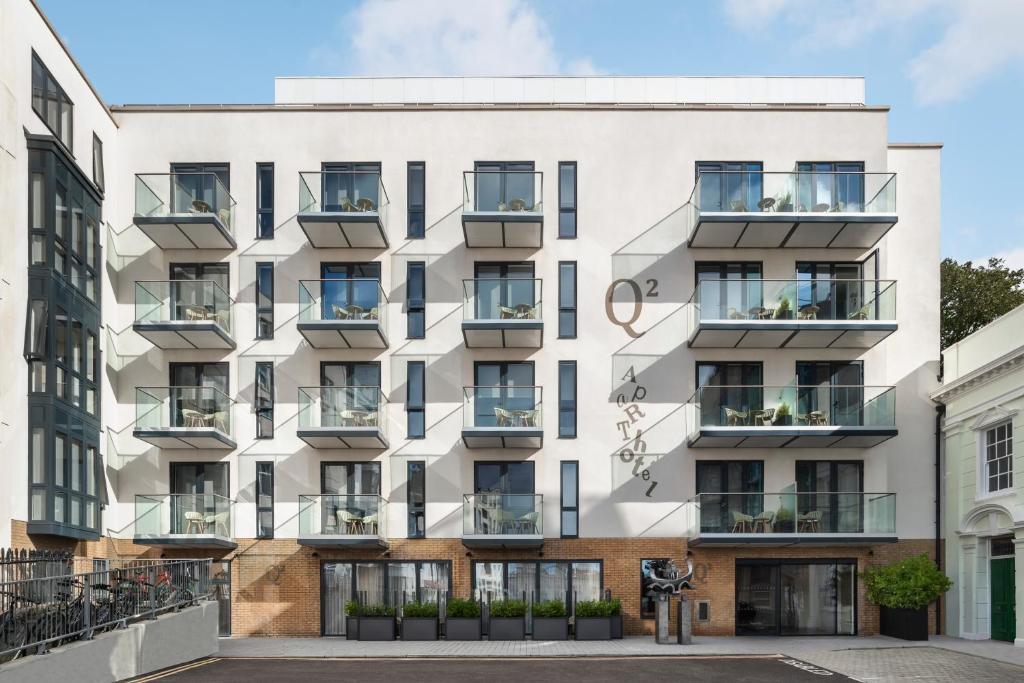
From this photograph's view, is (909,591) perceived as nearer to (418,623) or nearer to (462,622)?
(462,622)

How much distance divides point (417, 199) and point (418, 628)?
1078 centimetres

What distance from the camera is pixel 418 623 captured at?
24.7 m

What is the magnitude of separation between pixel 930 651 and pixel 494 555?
33.6ft

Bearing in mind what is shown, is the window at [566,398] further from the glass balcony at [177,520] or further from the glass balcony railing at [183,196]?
→ the glass balcony railing at [183,196]

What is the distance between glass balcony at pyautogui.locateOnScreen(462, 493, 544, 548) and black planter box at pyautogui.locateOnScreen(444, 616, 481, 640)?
1846 millimetres

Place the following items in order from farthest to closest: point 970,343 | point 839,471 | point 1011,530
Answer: point 839,471
point 970,343
point 1011,530

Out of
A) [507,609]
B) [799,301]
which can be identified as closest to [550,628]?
[507,609]

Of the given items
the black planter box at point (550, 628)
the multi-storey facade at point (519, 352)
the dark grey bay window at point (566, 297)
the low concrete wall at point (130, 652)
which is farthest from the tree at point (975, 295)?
the low concrete wall at point (130, 652)

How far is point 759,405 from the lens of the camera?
25.7m

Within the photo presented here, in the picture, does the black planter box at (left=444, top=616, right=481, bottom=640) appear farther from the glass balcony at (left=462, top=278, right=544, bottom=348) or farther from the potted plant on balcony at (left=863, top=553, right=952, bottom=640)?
the potted plant on balcony at (left=863, top=553, right=952, bottom=640)

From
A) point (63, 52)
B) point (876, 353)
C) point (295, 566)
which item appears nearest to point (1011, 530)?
point (876, 353)

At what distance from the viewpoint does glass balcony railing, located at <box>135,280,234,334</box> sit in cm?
2578

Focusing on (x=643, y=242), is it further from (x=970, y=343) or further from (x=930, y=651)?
(x=930, y=651)

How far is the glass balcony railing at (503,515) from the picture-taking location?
2553 cm
